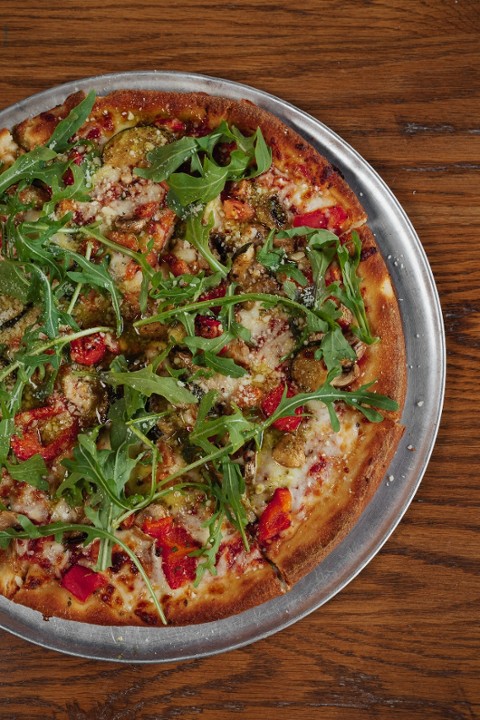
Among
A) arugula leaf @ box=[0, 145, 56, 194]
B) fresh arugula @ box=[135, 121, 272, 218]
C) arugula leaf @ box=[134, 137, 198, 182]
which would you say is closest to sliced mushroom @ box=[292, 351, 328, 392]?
fresh arugula @ box=[135, 121, 272, 218]

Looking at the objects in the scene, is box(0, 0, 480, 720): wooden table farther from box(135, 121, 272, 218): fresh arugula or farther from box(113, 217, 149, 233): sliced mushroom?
box(113, 217, 149, 233): sliced mushroom

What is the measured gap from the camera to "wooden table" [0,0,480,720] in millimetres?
2578

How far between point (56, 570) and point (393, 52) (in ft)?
7.00

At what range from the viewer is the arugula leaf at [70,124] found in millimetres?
2219

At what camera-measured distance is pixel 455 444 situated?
8.45 ft

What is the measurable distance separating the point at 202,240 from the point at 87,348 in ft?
1.62

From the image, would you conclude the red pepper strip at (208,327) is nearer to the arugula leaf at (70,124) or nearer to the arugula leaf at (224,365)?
the arugula leaf at (224,365)

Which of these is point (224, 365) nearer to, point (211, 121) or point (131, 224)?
point (131, 224)

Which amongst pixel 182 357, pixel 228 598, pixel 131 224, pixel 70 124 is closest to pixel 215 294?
pixel 182 357

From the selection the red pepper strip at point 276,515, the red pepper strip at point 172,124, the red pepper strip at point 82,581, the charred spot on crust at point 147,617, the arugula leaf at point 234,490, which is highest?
the red pepper strip at point 172,124

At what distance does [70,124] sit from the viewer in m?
2.24

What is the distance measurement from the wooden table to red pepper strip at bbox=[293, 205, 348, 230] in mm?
409

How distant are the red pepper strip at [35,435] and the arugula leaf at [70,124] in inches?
32.3

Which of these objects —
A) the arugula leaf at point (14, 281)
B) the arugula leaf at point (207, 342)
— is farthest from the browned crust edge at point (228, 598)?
the arugula leaf at point (14, 281)
